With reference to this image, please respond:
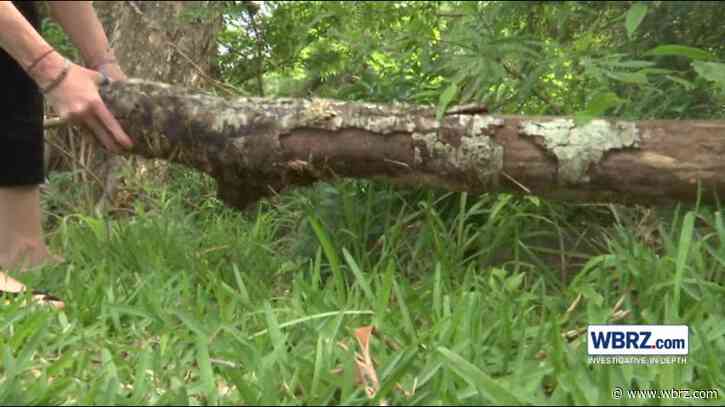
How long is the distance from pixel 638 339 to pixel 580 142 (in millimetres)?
613

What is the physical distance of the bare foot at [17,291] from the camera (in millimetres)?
2127

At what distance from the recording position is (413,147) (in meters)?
2.29

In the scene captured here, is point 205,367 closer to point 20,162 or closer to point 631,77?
point 631,77

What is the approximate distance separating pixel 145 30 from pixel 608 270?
9.69 feet

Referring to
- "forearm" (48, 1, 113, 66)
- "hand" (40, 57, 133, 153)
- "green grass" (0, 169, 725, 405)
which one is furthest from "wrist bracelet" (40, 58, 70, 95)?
"forearm" (48, 1, 113, 66)

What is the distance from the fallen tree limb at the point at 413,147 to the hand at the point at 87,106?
4 cm

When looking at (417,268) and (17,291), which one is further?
(417,268)

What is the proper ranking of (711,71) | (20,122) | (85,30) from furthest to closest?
(85,30)
(20,122)
(711,71)

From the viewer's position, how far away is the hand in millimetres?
2322

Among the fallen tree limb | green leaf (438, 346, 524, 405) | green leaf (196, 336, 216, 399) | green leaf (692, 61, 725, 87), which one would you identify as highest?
green leaf (692, 61, 725, 87)

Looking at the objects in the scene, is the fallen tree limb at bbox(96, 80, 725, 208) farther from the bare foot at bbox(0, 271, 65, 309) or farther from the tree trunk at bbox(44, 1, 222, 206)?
the tree trunk at bbox(44, 1, 222, 206)

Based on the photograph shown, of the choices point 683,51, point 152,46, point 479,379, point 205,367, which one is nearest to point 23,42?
point 205,367

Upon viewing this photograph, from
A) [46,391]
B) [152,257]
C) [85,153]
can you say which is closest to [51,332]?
[46,391]

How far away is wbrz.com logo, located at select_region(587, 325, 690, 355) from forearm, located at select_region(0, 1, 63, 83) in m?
1.50
